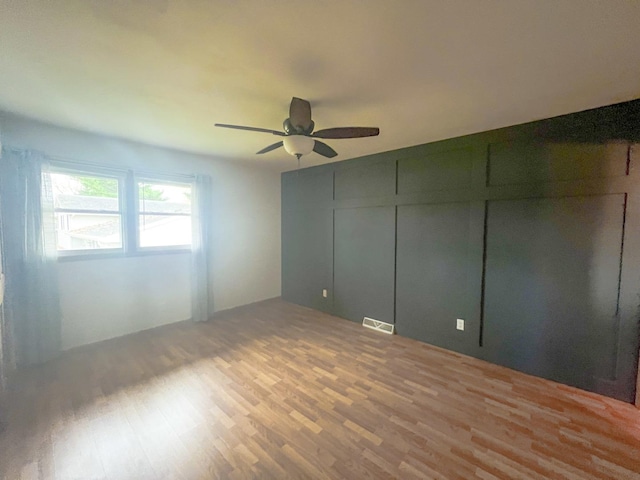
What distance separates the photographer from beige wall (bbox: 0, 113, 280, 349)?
279cm

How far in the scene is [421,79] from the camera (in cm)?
171

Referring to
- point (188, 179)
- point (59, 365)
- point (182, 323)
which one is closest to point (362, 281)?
point (182, 323)

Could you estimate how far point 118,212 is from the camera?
3.19 meters

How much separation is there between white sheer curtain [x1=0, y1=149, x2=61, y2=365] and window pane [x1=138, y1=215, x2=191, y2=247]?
89cm

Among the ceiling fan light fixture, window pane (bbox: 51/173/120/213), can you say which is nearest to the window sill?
window pane (bbox: 51/173/120/213)

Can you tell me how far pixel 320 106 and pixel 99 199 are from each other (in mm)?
2987

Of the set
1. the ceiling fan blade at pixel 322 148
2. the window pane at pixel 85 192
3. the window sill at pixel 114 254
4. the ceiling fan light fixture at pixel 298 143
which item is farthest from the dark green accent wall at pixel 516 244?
the window pane at pixel 85 192

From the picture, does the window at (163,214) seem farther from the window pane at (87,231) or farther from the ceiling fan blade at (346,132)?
the ceiling fan blade at (346,132)

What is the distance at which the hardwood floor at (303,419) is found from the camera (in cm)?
147

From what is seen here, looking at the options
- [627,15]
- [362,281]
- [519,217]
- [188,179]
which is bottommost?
[362,281]

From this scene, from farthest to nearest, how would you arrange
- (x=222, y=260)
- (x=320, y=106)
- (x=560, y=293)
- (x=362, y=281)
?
(x=222, y=260)
(x=362, y=281)
(x=560, y=293)
(x=320, y=106)

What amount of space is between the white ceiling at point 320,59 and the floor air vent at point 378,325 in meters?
2.58

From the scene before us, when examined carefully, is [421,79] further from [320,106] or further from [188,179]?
[188,179]

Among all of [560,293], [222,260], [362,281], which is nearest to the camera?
[560,293]
